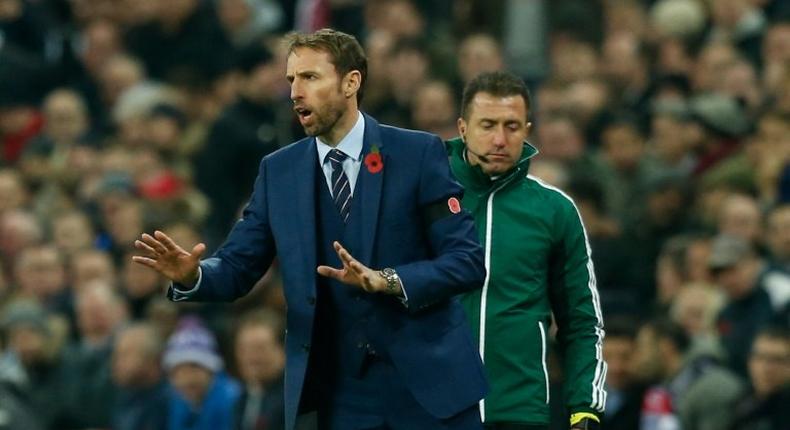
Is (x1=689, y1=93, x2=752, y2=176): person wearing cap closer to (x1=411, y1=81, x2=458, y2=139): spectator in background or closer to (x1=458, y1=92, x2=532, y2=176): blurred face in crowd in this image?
(x1=411, y1=81, x2=458, y2=139): spectator in background

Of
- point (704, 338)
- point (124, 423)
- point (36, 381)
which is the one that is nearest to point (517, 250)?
point (704, 338)

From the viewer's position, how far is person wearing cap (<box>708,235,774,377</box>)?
11297 mm

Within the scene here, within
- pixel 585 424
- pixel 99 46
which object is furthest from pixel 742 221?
pixel 99 46

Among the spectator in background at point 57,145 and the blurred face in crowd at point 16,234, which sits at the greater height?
the spectator in background at point 57,145

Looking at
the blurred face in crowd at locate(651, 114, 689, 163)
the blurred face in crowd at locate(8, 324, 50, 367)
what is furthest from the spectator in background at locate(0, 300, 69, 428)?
the blurred face in crowd at locate(651, 114, 689, 163)

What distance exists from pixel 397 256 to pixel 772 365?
428 centimetres

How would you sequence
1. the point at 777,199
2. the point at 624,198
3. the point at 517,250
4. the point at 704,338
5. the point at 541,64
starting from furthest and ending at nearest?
the point at 541,64 < the point at 624,198 < the point at 777,199 < the point at 704,338 < the point at 517,250

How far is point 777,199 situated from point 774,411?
242 cm

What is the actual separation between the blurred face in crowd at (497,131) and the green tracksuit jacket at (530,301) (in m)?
0.05

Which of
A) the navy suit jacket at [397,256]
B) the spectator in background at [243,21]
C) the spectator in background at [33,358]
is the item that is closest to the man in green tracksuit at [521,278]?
the navy suit jacket at [397,256]

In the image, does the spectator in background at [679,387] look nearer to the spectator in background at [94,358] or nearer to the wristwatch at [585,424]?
the wristwatch at [585,424]

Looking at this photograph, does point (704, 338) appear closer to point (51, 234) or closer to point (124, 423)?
point (124, 423)

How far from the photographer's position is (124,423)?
11.9 m

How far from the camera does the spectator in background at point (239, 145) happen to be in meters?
14.4
